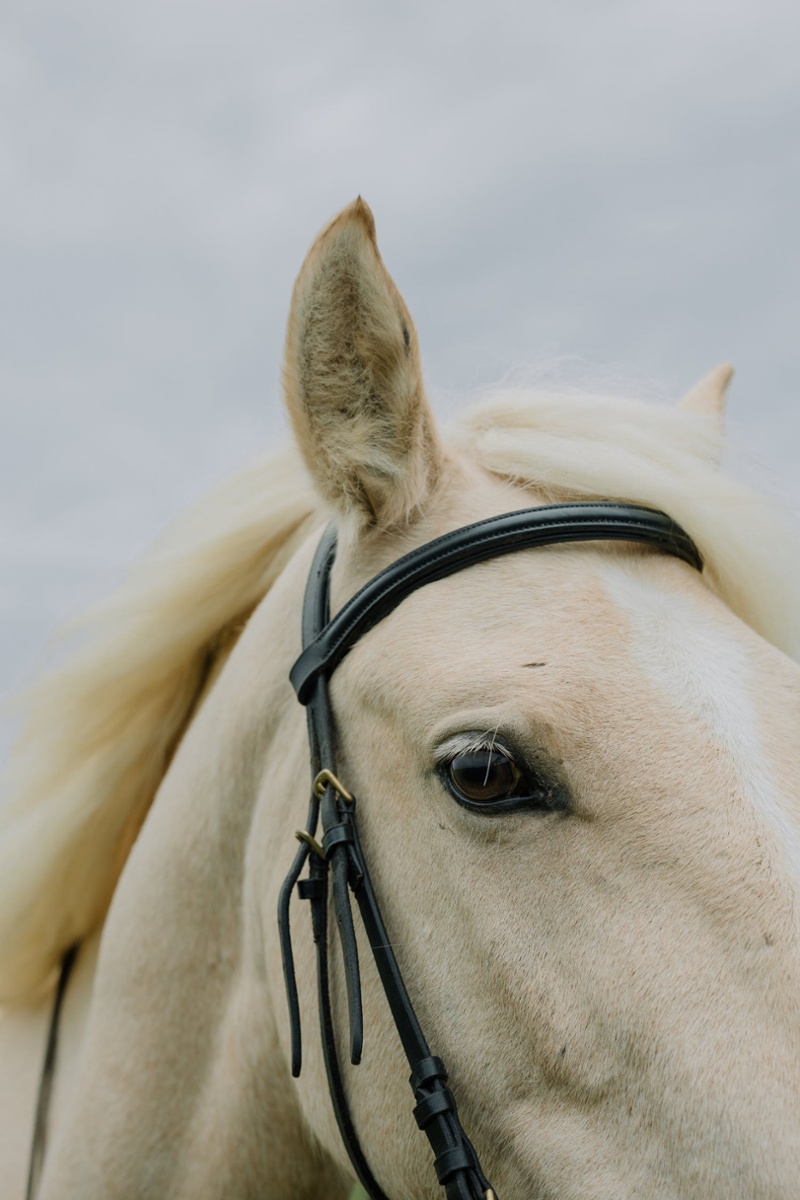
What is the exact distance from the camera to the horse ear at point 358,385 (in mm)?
1546

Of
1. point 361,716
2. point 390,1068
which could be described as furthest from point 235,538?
point 390,1068

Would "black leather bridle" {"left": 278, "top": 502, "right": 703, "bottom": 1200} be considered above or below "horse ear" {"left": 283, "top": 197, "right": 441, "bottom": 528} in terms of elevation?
below

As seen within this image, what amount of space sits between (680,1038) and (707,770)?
0.33 m

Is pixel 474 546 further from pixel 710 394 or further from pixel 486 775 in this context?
pixel 710 394

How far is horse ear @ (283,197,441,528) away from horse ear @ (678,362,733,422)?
2.52 feet

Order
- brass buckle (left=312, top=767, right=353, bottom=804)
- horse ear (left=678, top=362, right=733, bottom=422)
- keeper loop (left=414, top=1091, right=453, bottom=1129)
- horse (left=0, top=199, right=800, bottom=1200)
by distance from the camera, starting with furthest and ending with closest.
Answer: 1. horse ear (left=678, top=362, right=733, bottom=422)
2. brass buckle (left=312, top=767, right=353, bottom=804)
3. keeper loop (left=414, top=1091, right=453, bottom=1129)
4. horse (left=0, top=199, right=800, bottom=1200)

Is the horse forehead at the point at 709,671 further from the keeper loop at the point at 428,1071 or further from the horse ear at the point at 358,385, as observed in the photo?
the keeper loop at the point at 428,1071

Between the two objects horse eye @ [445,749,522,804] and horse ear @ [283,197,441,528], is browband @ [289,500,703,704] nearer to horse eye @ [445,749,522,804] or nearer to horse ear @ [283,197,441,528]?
horse ear @ [283,197,441,528]

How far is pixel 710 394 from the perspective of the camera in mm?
2234

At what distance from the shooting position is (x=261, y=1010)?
1.78 metres

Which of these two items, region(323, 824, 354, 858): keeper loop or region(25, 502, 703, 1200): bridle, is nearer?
region(25, 502, 703, 1200): bridle

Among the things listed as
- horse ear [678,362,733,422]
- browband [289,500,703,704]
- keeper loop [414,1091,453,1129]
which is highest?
horse ear [678,362,733,422]

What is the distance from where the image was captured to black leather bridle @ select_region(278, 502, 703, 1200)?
1.46 metres

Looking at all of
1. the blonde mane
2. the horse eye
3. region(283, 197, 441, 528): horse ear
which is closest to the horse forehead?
the horse eye
